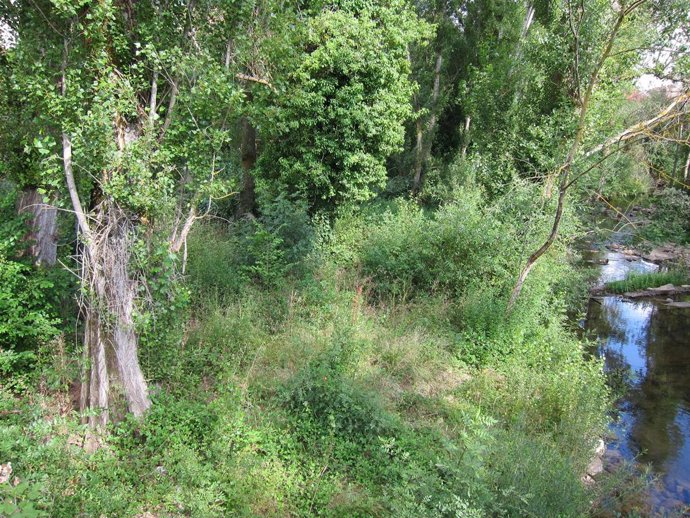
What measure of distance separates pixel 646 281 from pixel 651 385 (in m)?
6.70

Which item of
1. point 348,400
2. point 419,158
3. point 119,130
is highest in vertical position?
point 419,158

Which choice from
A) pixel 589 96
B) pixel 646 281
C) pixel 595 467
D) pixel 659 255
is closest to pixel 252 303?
pixel 595 467

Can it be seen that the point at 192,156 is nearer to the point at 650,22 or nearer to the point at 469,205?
the point at 469,205

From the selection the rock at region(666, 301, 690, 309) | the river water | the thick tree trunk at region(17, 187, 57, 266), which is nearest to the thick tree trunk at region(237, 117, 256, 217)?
the thick tree trunk at region(17, 187, 57, 266)

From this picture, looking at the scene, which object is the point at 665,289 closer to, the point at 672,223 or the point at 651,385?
the point at 672,223

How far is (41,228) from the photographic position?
6.15 metres

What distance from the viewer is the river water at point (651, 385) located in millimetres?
6168

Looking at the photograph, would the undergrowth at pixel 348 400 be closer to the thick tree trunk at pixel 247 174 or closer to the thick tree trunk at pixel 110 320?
the thick tree trunk at pixel 110 320

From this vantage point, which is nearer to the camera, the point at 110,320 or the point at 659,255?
the point at 110,320

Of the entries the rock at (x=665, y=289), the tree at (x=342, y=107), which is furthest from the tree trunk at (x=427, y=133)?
the rock at (x=665, y=289)

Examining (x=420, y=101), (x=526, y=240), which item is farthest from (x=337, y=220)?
(x=420, y=101)

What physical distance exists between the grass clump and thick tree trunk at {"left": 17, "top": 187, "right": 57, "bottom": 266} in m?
14.7

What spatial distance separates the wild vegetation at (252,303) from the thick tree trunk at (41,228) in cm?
3

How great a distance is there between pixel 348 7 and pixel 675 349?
11.0 meters
